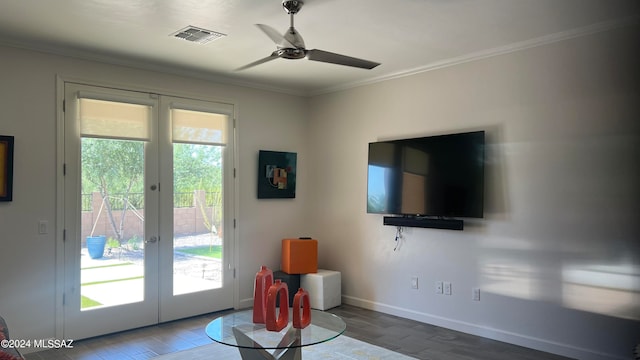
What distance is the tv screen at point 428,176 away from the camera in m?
4.40

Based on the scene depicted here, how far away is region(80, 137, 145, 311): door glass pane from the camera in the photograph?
440cm

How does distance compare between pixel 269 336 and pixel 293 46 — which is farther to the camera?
pixel 269 336

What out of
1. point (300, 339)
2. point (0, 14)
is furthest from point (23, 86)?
point (300, 339)

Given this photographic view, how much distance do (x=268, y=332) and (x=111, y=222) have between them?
2.25 m

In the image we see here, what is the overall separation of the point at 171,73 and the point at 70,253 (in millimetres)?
2063

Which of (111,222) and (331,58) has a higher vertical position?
(331,58)

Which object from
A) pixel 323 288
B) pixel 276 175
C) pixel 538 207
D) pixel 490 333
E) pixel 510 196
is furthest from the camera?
pixel 276 175

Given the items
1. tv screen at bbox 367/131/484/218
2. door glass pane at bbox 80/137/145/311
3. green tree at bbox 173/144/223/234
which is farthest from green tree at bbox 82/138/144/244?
tv screen at bbox 367/131/484/218

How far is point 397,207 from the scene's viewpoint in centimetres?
500

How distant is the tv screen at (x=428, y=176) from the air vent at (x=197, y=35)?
2195 millimetres

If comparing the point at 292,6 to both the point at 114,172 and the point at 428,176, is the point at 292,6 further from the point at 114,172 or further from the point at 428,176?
the point at 114,172

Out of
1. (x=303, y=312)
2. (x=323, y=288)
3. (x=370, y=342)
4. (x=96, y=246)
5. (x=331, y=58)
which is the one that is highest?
(x=331, y=58)

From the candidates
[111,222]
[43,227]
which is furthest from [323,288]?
[43,227]

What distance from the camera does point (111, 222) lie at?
4535mm
